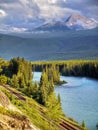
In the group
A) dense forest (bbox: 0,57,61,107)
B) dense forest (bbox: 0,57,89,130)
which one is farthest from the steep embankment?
dense forest (bbox: 0,57,61,107)

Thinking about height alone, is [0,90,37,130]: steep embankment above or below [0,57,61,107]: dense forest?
above

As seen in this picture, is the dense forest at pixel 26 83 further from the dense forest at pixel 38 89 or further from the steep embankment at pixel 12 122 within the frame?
the steep embankment at pixel 12 122

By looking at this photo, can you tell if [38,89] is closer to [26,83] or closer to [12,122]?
[26,83]

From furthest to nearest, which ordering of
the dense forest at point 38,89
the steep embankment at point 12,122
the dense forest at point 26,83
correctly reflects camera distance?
the dense forest at point 26,83, the dense forest at point 38,89, the steep embankment at point 12,122

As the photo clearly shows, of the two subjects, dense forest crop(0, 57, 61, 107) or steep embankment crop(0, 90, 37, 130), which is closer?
steep embankment crop(0, 90, 37, 130)

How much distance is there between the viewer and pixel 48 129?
48.3 metres

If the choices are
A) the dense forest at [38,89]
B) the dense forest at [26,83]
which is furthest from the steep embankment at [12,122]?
the dense forest at [26,83]

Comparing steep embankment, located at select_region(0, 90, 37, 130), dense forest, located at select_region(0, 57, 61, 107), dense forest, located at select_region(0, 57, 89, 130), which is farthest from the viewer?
dense forest, located at select_region(0, 57, 61, 107)

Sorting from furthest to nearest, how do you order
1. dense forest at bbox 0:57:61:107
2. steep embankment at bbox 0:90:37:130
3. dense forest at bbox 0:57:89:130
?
dense forest at bbox 0:57:61:107
dense forest at bbox 0:57:89:130
steep embankment at bbox 0:90:37:130

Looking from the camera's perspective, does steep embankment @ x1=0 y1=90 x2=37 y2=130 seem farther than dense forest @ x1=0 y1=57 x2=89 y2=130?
No

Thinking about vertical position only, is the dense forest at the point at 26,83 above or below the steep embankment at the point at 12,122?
below

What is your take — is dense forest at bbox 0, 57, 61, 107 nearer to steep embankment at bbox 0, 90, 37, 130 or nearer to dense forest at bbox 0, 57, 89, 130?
dense forest at bbox 0, 57, 89, 130

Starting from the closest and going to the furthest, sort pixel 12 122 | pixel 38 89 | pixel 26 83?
pixel 12 122 < pixel 38 89 < pixel 26 83

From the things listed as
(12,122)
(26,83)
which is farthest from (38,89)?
(12,122)
